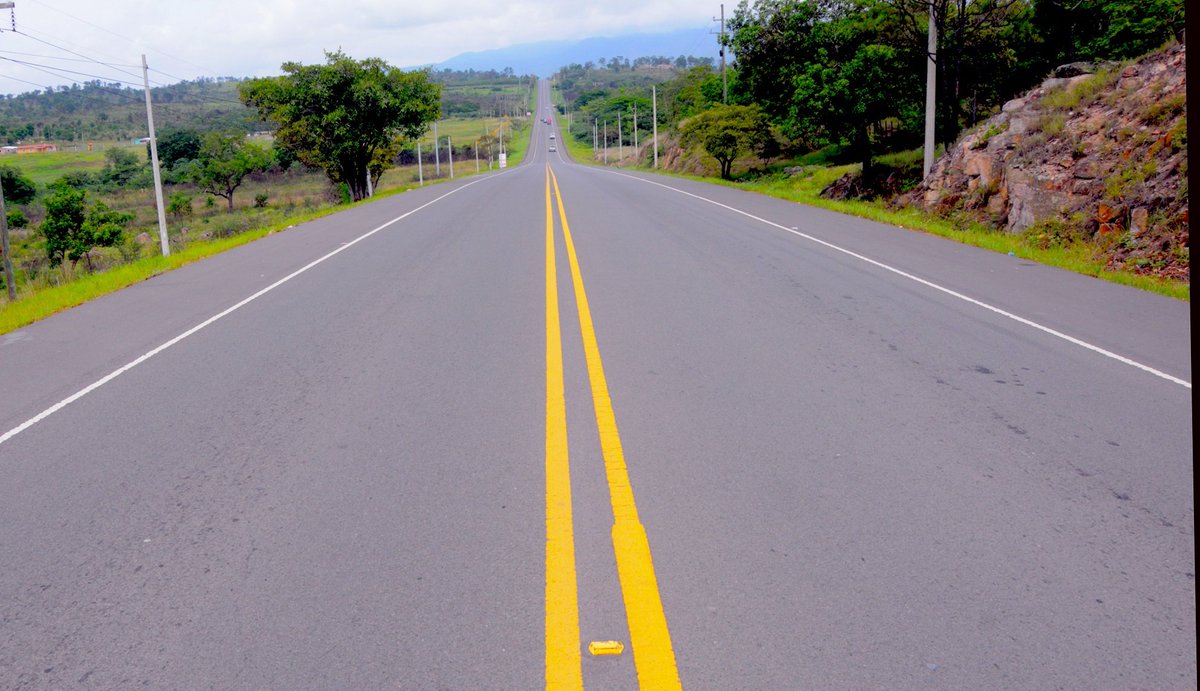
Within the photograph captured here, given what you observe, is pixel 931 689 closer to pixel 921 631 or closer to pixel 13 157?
pixel 921 631

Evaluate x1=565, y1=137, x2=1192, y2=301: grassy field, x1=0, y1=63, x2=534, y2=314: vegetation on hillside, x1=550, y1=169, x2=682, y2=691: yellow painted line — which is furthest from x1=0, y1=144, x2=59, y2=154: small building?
x1=550, y1=169, x2=682, y2=691: yellow painted line

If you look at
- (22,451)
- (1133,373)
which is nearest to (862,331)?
(1133,373)

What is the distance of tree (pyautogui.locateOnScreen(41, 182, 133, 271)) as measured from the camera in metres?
41.9

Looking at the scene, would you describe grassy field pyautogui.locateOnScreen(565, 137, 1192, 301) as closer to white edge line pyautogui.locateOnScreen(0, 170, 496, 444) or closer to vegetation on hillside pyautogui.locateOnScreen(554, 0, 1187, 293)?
vegetation on hillside pyautogui.locateOnScreen(554, 0, 1187, 293)

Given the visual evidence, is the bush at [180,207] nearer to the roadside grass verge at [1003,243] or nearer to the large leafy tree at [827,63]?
the large leafy tree at [827,63]

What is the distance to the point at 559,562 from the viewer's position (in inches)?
173

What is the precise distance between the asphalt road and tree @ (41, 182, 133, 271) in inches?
1415

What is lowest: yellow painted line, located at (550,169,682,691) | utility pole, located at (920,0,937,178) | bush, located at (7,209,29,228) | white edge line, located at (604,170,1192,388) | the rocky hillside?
yellow painted line, located at (550,169,682,691)

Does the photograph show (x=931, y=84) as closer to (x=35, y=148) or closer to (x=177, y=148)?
(x=177, y=148)

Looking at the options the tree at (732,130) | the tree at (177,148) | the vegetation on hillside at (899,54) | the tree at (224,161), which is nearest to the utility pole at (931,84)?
the vegetation on hillside at (899,54)

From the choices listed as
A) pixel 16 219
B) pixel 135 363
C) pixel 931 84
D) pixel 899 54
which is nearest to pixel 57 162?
pixel 16 219

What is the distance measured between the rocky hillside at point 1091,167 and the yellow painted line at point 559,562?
31.8 ft

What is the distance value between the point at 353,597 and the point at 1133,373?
664 centimetres

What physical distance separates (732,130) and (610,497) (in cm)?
4457
